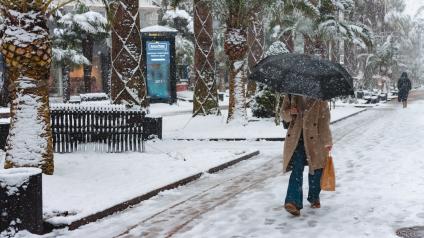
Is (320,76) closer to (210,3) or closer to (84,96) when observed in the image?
(210,3)

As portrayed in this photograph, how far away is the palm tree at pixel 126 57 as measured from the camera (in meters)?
16.0

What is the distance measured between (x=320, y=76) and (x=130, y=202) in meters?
3.25

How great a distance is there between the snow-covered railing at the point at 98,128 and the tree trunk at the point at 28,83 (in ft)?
14.2

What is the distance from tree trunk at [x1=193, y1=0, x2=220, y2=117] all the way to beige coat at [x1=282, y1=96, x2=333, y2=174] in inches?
588

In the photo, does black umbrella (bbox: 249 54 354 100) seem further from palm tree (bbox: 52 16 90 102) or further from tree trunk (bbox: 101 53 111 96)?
tree trunk (bbox: 101 53 111 96)

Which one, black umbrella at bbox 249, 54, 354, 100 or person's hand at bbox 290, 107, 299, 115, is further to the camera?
person's hand at bbox 290, 107, 299, 115

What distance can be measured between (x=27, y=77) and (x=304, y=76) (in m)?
4.38

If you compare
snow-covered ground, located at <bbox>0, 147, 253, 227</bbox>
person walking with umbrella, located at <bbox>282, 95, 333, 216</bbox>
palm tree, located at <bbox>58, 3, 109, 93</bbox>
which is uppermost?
palm tree, located at <bbox>58, 3, 109, 93</bbox>

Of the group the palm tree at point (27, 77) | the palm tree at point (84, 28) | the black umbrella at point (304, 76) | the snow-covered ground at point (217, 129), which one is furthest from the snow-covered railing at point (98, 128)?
the palm tree at point (84, 28)

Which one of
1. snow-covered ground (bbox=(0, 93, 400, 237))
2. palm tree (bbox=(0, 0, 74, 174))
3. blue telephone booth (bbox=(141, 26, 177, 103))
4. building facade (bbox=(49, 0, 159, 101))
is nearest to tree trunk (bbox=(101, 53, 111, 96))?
building facade (bbox=(49, 0, 159, 101))

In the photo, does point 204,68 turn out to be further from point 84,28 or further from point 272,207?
point 84,28

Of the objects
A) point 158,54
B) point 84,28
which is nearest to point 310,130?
point 158,54

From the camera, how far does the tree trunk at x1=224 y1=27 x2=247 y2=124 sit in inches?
720

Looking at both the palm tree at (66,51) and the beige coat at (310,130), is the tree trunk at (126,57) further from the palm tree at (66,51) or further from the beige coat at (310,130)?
the palm tree at (66,51)
